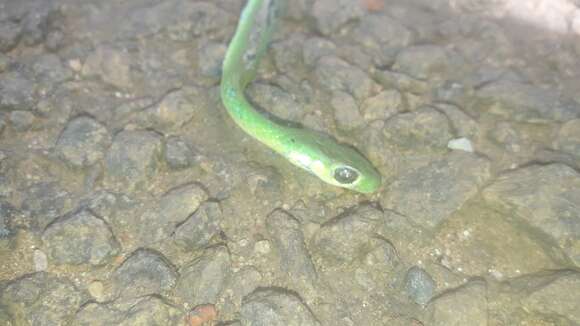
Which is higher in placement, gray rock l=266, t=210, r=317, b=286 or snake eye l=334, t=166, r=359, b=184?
snake eye l=334, t=166, r=359, b=184

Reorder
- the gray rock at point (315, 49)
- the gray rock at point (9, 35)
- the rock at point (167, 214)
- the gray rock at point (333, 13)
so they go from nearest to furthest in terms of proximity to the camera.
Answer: the rock at point (167, 214) < the gray rock at point (9, 35) < the gray rock at point (315, 49) < the gray rock at point (333, 13)

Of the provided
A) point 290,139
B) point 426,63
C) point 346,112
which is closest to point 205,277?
point 290,139

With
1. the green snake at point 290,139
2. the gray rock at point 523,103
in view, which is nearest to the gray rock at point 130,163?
the green snake at point 290,139

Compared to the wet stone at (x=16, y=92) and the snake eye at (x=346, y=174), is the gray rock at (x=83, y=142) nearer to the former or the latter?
the wet stone at (x=16, y=92)

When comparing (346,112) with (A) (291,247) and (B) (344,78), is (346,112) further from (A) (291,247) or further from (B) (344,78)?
(A) (291,247)

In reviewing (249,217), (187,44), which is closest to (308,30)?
(187,44)

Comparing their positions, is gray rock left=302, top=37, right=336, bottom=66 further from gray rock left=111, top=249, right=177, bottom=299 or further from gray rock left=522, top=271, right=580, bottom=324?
gray rock left=522, top=271, right=580, bottom=324

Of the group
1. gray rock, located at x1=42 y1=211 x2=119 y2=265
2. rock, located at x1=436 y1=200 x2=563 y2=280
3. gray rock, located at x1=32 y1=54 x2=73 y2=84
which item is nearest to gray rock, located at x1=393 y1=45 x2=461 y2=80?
rock, located at x1=436 y1=200 x2=563 y2=280
